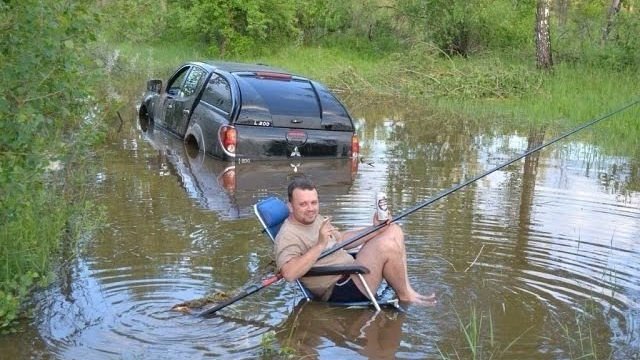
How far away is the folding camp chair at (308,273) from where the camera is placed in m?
6.12

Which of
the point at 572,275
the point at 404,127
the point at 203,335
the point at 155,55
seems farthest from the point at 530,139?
the point at 155,55

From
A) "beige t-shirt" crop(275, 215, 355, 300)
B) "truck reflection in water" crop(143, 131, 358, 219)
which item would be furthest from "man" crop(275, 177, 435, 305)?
"truck reflection in water" crop(143, 131, 358, 219)

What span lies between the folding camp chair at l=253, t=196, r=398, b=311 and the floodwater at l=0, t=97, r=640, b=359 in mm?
98

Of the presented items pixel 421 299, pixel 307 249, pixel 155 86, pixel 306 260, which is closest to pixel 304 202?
pixel 307 249

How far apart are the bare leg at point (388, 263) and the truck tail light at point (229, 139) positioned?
17.4 ft

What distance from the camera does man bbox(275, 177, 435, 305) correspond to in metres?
6.04

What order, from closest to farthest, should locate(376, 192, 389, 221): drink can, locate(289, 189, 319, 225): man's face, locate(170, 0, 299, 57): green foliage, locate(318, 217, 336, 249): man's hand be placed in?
locate(318, 217, 336, 249): man's hand
locate(289, 189, 319, 225): man's face
locate(376, 192, 389, 221): drink can
locate(170, 0, 299, 57): green foliage

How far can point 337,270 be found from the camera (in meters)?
6.12

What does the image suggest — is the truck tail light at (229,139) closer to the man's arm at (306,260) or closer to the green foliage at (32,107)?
the green foliage at (32,107)

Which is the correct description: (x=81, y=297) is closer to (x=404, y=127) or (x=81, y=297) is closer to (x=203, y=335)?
(x=203, y=335)

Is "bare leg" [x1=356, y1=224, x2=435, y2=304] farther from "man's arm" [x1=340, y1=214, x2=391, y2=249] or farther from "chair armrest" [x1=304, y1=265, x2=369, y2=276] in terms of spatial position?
"chair armrest" [x1=304, y1=265, x2=369, y2=276]

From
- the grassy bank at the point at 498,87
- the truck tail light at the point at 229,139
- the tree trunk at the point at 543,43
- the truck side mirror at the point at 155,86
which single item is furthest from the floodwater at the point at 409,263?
the tree trunk at the point at 543,43

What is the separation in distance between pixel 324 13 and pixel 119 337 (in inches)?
1210

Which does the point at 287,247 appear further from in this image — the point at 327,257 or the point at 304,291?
the point at 304,291
